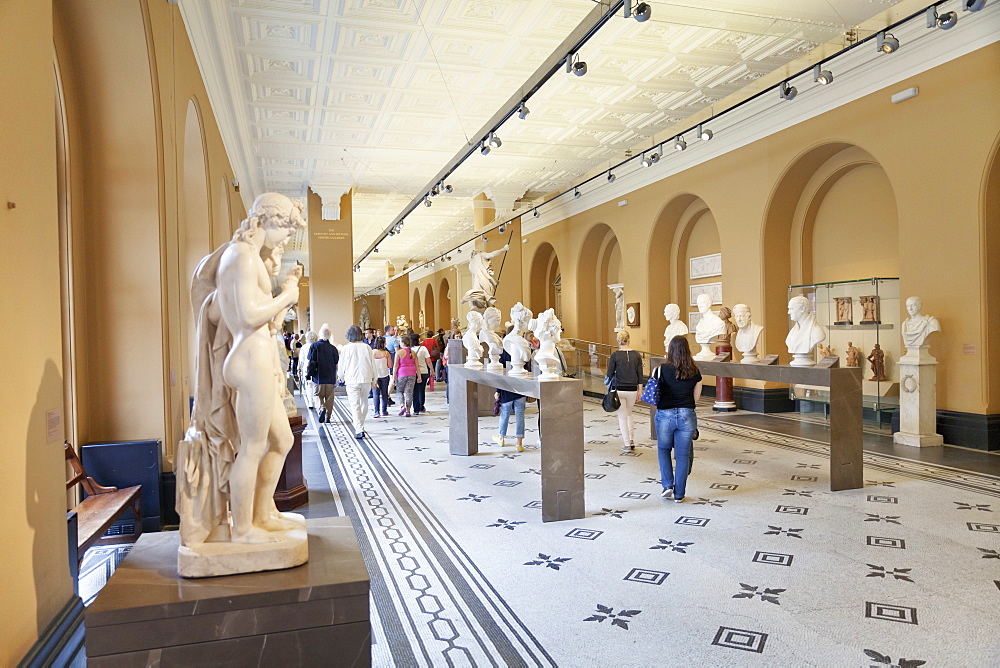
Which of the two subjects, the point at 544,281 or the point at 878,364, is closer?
the point at 878,364

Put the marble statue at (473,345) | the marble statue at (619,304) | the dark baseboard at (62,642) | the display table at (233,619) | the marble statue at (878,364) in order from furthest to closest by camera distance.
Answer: the marble statue at (619,304), the marble statue at (878,364), the marble statue at (473,345), the dark baseboard at (62,642), the display table at (233,619)

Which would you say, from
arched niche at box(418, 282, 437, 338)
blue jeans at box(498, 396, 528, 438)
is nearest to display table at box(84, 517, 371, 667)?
blue jeans at box(498, 396, 528, 438)

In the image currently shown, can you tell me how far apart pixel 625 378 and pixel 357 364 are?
441 centimetres

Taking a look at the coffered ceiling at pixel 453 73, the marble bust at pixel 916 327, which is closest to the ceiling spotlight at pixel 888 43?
the coffered ceiling at pixel 453 73

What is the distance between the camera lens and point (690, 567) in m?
4.36

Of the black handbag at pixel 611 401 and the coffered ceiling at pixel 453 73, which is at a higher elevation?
the coffered ceiling at pixel 453 73

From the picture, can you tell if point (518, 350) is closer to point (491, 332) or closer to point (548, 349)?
point (548, 349)

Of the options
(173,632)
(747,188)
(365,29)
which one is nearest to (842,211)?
(747,188)

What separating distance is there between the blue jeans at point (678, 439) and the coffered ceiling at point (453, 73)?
204 inches

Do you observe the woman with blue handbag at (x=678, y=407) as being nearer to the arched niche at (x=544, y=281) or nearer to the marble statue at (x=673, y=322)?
the marble statue at (x=673, y=322)

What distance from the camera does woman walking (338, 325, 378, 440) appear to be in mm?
10242

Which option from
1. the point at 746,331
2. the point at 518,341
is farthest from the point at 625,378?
the point at 746,331

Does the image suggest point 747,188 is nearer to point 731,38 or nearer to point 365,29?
point 731,38

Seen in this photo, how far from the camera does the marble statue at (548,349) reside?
20.1 ft
